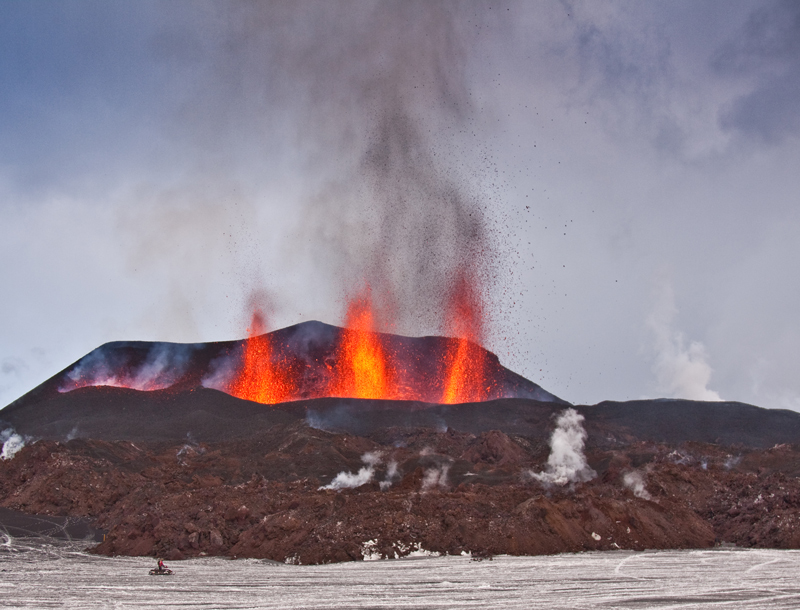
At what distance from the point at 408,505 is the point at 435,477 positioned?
19.6 m

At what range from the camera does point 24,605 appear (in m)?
18.2

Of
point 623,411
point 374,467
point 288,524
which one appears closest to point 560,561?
point 288,524

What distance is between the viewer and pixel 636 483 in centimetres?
3669

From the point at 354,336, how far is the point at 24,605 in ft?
316

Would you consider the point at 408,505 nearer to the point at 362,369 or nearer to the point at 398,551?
the point at 398,551

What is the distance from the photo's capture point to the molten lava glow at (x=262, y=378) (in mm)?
105812

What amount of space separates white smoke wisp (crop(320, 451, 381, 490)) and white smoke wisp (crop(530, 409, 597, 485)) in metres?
12.3

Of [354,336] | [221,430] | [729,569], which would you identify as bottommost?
[729,569]

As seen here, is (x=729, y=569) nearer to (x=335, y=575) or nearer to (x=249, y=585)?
(x=335, y=575)

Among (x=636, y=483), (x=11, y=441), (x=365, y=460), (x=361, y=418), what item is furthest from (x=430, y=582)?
(x=11, y=441)

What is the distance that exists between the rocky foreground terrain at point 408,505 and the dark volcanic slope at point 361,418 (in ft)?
80.3

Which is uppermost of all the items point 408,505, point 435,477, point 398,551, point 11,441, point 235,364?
point 235,364

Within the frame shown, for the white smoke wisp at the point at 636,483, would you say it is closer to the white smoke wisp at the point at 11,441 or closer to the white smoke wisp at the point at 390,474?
the white smoke wisp at the point at 390,474

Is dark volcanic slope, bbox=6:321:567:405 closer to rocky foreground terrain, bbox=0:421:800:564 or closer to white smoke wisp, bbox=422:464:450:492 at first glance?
rocky foreground terrain, bbox=0:421:800:564
